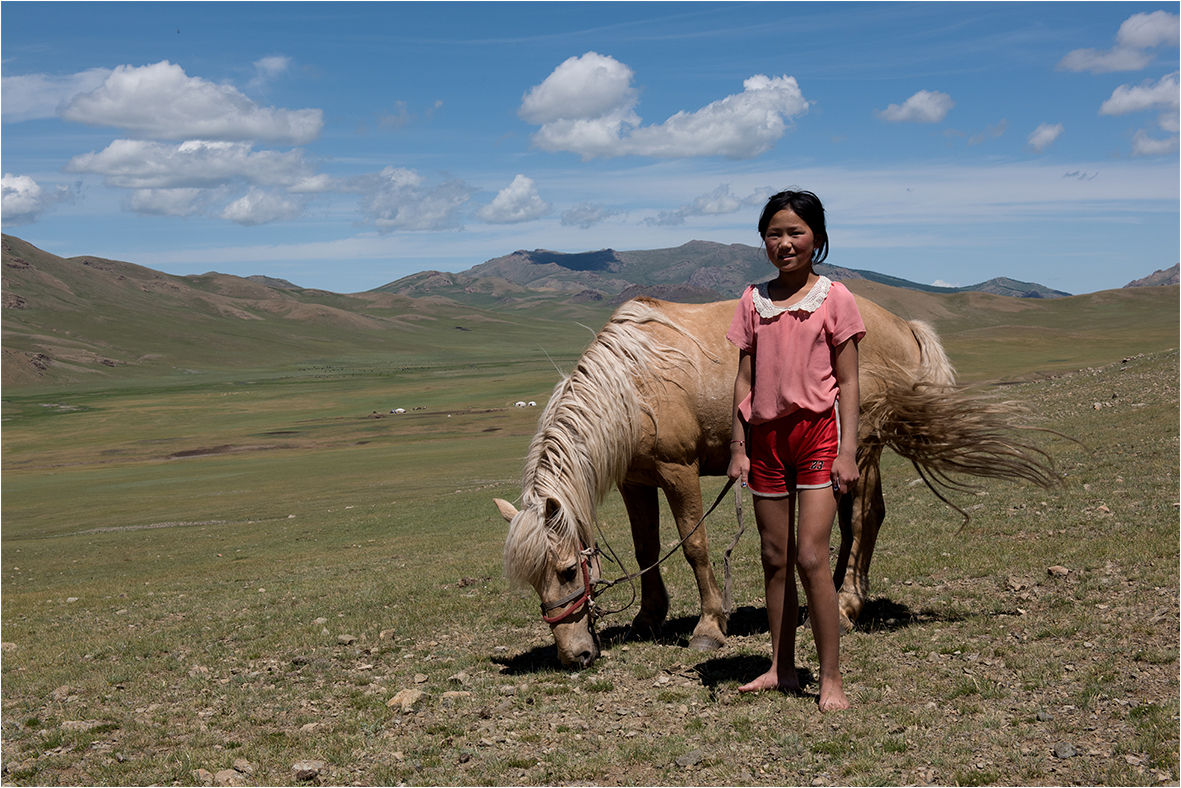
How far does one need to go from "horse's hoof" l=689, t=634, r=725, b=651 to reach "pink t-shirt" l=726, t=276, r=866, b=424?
216 centimetres

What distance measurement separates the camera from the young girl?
4590mm

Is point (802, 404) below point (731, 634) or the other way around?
the other way around

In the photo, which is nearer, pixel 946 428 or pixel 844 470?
pixel 844 470

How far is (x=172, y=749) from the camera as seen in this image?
17.3 ft

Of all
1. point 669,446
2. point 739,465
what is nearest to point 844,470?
point 739,465

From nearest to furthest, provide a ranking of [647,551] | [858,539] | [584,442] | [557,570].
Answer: [557,570], [584,442], [858,539], [647,551]

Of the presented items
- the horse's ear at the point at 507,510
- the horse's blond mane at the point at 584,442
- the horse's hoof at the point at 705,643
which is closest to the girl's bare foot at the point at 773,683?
the horse's hoof at the point at 705,643

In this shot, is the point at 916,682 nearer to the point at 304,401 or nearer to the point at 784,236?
the point at 784,236

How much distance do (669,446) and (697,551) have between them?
810 millimetres

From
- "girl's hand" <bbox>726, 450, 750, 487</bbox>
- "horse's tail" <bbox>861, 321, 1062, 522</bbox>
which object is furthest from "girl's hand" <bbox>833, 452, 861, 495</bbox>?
"horse's tail" <bbox>861, 321, 1062, 522</bbox>

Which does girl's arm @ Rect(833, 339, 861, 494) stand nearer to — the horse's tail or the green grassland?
the green grassland

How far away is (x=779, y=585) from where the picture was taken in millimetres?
4895

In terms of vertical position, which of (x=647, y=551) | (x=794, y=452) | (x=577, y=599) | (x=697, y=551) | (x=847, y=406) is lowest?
(x=577, y=599)

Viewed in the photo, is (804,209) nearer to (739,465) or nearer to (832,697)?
(739,465)
